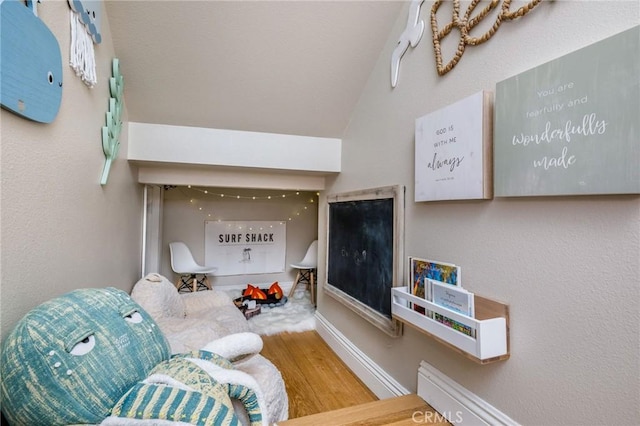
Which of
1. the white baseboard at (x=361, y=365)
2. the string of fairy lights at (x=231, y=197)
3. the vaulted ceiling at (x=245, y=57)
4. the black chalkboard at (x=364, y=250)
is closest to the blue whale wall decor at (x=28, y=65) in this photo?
the vaulted ceiling at (x=245, y=57)

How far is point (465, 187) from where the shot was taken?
118 cm

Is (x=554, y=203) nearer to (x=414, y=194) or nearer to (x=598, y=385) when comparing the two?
(x=598, y=385)

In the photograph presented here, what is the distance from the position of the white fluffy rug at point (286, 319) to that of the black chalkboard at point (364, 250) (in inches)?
29.5

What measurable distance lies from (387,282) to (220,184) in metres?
1.65

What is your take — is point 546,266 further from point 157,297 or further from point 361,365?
point 157,297

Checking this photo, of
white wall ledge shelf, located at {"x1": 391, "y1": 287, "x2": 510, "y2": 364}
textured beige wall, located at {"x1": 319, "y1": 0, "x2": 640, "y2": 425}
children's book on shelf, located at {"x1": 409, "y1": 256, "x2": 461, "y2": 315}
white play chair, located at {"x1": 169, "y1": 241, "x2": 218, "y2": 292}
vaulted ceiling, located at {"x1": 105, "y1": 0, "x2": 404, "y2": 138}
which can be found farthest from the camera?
white play chair, located at {"x1": 169, "y1": 241, "x2": 218, "y2": 292}

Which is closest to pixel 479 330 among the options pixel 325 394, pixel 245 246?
pixel 325 394

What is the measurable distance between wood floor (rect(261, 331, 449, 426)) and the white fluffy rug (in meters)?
0.10

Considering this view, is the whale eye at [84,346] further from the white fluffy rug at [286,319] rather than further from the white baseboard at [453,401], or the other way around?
the white fluffy rug at [286,319]

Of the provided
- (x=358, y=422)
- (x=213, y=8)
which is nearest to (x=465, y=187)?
(x=358, y=422)

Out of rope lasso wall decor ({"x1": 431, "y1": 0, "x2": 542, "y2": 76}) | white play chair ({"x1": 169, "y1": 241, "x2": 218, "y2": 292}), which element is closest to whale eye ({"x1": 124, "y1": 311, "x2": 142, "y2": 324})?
rope lasso wall decor ({"x1": 431, "y1": 0, "x2": 542, "y2": 76})

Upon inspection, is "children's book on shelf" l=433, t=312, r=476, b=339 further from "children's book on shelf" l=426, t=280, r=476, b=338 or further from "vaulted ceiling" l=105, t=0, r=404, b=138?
"vaulted ceiling" l=105, t=0, r=404, b=138

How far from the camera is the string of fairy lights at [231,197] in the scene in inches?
157

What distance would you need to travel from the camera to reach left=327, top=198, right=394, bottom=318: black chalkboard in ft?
5.71
